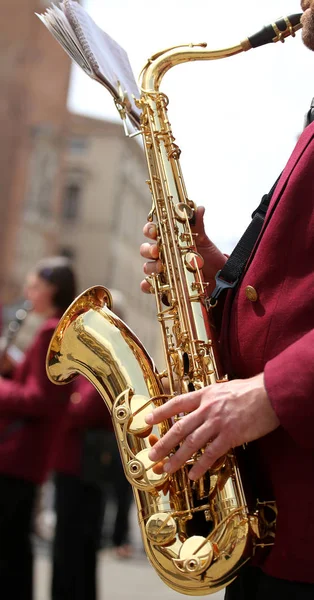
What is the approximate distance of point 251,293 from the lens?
1.95 meters

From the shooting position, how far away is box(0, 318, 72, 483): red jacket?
4.95 meters

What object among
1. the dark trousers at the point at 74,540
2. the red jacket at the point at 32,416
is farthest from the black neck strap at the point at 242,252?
A: the dark trousers at the point at 74,540

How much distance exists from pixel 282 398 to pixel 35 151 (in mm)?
31389

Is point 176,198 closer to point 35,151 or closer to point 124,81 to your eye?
point 124,81

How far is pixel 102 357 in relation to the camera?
2410 mm

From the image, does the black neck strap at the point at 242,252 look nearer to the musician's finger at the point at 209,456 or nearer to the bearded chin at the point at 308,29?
the bearded chin at the point at 308,29

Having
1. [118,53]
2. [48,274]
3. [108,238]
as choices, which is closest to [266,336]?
[118,53]

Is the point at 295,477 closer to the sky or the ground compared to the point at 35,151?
closer to the ground

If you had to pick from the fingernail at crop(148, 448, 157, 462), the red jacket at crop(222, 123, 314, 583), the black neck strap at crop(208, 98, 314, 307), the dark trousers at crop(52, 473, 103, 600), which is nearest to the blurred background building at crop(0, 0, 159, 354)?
the dark trousers at crop(52, 473, 103, 600)

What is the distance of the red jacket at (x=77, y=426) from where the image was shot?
18.4 feet

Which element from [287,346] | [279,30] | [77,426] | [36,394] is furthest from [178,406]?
[77,426]

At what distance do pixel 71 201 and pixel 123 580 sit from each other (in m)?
43.7

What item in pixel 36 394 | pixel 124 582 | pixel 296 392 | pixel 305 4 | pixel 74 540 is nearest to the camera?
pixel 296 392

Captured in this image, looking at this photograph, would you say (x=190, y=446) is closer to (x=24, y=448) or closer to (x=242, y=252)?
(x=242, y=252)
